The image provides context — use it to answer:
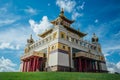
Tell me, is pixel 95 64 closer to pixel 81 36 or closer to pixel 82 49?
pixel 82 49

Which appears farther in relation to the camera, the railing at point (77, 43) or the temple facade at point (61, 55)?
the railing at point (77, 43)

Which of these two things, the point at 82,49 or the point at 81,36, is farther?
the point at 81,36

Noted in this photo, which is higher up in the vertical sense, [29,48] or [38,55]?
[29,48]

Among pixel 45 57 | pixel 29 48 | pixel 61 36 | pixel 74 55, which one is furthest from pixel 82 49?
pixel 29 48

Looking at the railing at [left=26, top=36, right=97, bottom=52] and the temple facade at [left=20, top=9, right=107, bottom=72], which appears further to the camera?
the railing at [left=26, top=36, right=97, bottom=52]

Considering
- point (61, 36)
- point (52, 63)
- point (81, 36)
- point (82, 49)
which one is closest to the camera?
point (52, 63)

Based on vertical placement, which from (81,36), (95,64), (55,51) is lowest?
(95,64)

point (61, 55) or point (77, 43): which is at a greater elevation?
point (77, 43)

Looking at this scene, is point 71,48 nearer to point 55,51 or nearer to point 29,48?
point 55,51

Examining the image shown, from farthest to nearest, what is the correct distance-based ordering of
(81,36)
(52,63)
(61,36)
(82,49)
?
(81,36) < (82,49) < (61,36) < (52,63)

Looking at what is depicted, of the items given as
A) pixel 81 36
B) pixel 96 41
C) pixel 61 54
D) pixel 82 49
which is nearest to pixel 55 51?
pixel 61 54

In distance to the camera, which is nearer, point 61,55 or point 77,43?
point 61,55

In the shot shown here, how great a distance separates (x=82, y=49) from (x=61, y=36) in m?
8.96

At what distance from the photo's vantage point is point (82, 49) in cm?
4303
